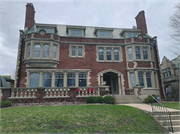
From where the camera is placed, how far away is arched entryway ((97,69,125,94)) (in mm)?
17984

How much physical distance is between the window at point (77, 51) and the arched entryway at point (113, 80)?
397cm

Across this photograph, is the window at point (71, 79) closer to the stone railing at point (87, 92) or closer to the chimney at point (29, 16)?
the stone railing at point (87, 92)

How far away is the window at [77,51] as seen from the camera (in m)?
18.3

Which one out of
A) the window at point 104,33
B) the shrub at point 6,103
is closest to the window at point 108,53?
the window at point 104,33

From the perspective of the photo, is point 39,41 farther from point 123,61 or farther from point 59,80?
point 123,61

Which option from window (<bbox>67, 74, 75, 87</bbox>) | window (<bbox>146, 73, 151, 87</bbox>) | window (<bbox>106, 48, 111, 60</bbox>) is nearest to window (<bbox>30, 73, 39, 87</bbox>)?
window (<bbox>67, 74, 75, 87</bbox>)

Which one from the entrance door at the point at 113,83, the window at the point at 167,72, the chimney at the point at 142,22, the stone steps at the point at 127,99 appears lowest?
the stone steps at the point at 127,99

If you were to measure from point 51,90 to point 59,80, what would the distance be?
499 centimetres

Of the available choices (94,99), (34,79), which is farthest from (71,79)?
(94,99)

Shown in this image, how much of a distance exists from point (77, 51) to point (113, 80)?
716 cm

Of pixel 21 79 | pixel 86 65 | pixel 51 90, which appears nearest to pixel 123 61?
pixel 86 65

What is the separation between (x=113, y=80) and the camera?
2038 cm

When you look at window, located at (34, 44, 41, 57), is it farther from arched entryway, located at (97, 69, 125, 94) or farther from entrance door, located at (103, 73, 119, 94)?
entrance door, located at (103, 73, 119, 94)

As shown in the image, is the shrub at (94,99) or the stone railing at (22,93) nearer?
the stone railing at (22,93)
